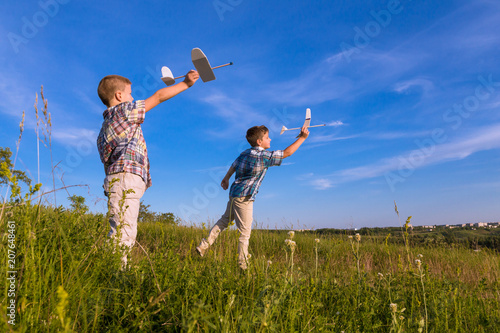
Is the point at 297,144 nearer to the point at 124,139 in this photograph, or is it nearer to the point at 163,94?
the point at 163,94

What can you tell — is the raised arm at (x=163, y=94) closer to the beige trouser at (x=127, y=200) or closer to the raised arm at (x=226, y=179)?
the beige trouser at (x=127, y=200)

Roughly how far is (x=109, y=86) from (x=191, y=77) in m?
1.08

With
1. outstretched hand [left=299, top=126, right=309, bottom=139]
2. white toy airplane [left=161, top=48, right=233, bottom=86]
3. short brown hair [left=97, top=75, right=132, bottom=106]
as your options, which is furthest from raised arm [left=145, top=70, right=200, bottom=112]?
outstretched hand [left=299, top=126, right=309, bottom=139]

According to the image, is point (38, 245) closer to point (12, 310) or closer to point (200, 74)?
point (12, 310)

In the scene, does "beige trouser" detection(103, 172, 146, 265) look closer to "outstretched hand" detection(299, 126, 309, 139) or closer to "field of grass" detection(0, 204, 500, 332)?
"field of grass" detection(0, 204, 500, 332)

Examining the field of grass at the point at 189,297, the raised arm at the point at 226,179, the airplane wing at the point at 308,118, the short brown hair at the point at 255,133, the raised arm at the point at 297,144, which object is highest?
the airplane wing at the point at 308,118

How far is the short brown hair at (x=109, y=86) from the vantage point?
12.6 feet

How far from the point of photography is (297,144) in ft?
18.0

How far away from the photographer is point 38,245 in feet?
7.69

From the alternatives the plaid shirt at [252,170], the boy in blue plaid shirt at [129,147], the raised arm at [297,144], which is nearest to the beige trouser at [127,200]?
the boy in blue plaid shirt at [129,147]

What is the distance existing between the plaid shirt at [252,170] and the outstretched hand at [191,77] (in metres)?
2.03

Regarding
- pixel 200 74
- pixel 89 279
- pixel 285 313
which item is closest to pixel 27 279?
pixel 89 279

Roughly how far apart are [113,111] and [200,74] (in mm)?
1158

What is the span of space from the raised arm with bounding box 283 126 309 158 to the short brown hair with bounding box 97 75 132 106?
280cm
